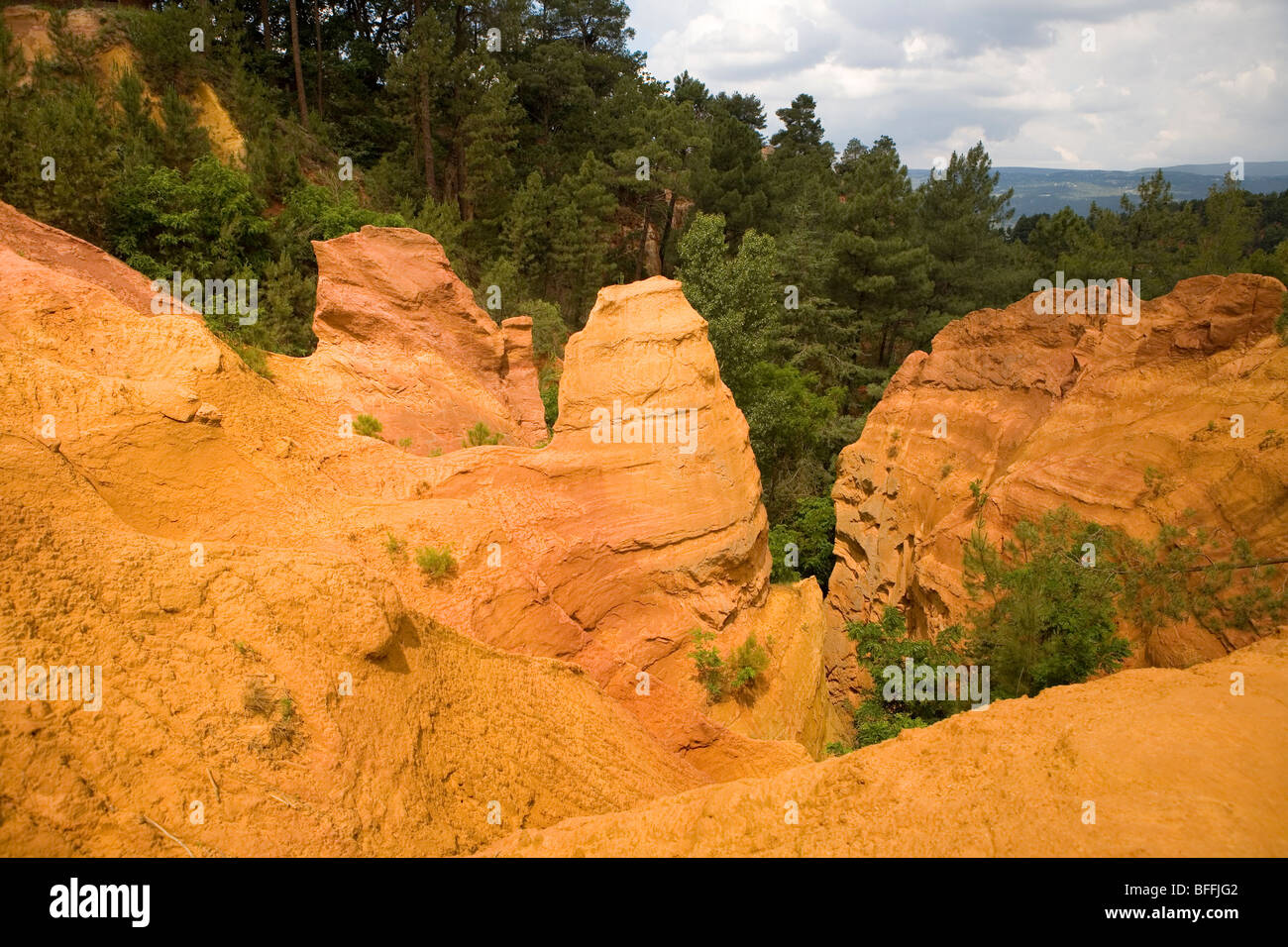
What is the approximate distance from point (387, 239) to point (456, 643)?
1485cm

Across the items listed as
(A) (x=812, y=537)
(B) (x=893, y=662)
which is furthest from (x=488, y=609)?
(A) (x=812, y=537)

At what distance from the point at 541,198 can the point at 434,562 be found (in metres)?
24.2

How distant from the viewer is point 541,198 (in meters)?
29.1

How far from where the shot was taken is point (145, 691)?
4445mm

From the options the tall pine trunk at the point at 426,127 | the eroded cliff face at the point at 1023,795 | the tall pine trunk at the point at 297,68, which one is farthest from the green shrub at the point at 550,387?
the eroded cliff face at the point at 1023,795

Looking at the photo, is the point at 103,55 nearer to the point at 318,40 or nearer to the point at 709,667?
the point at 318,40

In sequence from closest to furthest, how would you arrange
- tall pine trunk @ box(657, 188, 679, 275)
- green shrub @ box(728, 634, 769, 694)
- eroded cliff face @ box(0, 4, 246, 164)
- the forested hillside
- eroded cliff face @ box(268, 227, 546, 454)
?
green shrub @ box(728, 634, 769, 694) → eroded cliff face @ box(268, 227, 546, 454) → the forested hillside → eroded cliff face @ box(0, 4, 246, 164) → tall pine trunk @ box(657, 188, 679, 275)

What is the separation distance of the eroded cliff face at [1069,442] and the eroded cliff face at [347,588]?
5.68m

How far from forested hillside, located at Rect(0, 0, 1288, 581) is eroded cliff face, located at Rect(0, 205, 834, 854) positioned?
3.79m

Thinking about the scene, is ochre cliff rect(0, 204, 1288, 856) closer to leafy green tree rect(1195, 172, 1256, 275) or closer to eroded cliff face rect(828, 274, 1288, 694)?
eroded cliff face rect(828, 274, 1288, 694)

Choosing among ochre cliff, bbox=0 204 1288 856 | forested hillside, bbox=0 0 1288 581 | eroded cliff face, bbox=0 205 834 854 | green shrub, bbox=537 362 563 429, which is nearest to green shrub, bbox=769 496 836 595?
forested hillside, bbox=0 0 1288 581

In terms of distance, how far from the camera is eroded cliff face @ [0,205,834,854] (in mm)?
4344
